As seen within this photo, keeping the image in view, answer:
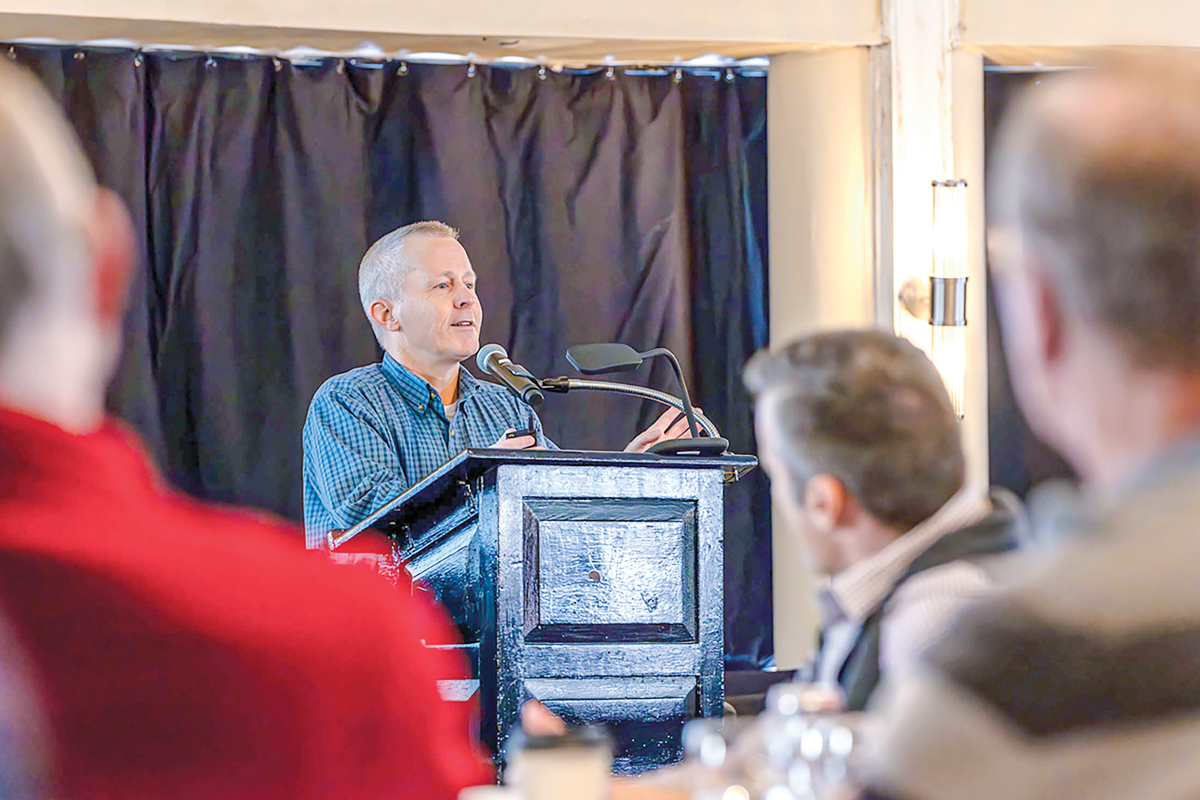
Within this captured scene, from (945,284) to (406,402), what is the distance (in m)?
1.77

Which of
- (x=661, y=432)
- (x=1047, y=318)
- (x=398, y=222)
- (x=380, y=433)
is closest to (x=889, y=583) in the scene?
(x=1047, y=318)

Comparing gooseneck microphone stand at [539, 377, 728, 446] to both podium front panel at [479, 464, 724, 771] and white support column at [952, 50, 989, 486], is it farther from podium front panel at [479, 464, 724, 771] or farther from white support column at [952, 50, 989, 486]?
white support column at [952, 50, 989, 486]

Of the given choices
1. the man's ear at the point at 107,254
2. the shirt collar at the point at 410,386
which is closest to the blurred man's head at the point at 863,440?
the man's ear at the point at 107,254

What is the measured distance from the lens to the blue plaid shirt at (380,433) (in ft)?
9.98

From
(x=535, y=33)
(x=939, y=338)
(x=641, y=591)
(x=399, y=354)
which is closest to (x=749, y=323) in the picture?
(x=939, y=338)

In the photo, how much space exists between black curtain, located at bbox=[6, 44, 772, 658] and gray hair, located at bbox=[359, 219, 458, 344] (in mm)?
758

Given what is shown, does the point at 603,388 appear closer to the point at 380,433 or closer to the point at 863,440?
the point at 380,433

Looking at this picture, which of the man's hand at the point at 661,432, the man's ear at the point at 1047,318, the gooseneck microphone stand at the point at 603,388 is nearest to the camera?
the man's ear at the point at 1047,318

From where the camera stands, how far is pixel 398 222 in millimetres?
4637

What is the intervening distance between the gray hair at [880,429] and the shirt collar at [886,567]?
0.09ft

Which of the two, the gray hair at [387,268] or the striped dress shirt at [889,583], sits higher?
the gray hair at [387,268]

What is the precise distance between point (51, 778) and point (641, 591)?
1.75 m

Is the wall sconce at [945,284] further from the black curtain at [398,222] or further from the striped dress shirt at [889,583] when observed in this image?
the striped dress shirt at [889,583]

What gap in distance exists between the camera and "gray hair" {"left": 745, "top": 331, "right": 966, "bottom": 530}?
4.61 ft
